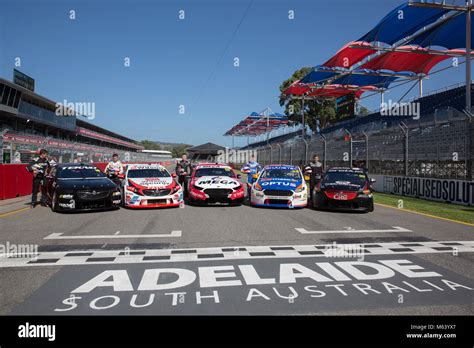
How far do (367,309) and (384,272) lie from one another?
136 centimetres

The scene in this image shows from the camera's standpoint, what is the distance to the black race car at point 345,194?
10.6m

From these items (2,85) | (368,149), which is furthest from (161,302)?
(2,85)

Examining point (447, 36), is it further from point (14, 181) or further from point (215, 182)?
point (14, 181)

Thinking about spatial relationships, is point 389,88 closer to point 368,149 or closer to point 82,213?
point 368,149

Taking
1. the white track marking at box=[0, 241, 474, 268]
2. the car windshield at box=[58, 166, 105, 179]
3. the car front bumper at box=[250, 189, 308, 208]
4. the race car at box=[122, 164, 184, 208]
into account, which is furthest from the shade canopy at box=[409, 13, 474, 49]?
the white track marking at box=[0, 241, 474, 268]

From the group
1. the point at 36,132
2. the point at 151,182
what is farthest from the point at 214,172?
the point at 36,132

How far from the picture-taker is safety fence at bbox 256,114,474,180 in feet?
42.4

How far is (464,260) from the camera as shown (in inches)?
214

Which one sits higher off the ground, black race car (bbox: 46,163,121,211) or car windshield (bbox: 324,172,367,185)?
car windshield (bbox: 324,172,367,185)

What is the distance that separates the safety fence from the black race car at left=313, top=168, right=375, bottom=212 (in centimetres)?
387

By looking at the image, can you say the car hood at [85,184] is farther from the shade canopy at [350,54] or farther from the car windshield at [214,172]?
the shade canopy at [350,54]

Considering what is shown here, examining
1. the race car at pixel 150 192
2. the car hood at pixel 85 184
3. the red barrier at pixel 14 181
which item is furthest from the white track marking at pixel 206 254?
the red barrier at pixel 14 181

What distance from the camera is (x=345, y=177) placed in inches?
461

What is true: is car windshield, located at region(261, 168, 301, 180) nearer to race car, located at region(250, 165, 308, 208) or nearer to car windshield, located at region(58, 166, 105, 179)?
race car, located at region(250, 165, 308, 208)
